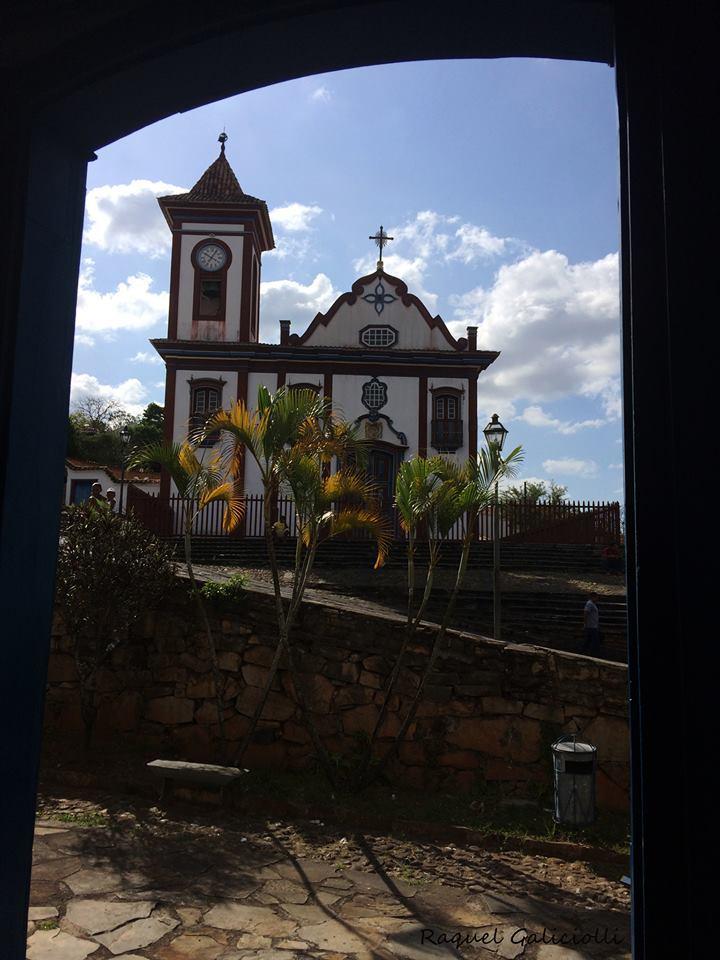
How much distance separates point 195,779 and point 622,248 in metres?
6.26

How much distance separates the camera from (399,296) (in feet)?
79.6

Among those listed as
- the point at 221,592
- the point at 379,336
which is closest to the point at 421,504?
the point at 221,592

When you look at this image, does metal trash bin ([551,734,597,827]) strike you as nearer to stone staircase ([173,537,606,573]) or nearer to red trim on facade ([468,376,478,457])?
stone staircase ([173,537,606,573])

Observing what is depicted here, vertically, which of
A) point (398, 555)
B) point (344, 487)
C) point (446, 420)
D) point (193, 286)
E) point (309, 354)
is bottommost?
point (398, 555)

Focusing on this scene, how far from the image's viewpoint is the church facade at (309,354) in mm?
→ 22906

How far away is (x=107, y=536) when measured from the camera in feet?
25.6

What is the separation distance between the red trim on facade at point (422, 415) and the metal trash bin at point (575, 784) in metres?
16.7

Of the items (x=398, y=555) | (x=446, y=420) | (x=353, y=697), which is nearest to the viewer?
(x=353, y=697)

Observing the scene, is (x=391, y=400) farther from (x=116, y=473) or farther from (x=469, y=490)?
(x=469, y=490)

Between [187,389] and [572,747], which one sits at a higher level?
[187,389]

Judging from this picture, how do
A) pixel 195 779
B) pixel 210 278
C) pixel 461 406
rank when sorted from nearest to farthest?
pixel 195 779 < pixel 461 406 < pixel 210 278

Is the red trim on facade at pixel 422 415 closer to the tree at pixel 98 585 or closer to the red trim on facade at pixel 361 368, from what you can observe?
the red trim on facade at pixel 361 368

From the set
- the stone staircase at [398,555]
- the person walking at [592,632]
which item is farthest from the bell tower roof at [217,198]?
the person walking at [592,632]

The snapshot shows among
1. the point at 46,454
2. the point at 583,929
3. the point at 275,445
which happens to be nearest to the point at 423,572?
the point at 275,445
